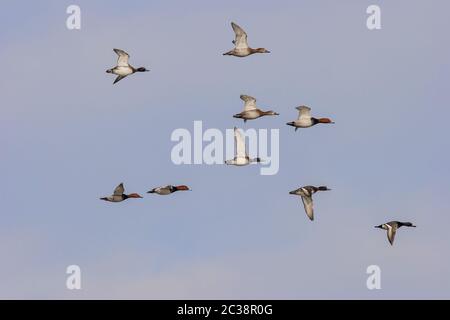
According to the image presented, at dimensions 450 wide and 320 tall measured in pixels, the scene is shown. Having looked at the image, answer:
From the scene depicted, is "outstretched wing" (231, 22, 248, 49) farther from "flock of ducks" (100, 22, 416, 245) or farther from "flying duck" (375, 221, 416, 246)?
"flying duck" (375, 221, 416, 246)

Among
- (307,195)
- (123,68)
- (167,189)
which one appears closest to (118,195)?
(167,189)

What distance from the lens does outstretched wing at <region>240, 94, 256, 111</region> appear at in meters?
135

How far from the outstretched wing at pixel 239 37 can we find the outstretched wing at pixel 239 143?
6387 millimetres

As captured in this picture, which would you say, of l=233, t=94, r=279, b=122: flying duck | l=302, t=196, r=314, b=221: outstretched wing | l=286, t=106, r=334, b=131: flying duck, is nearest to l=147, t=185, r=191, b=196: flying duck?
l=233, t=94, r=279, b=122: flying duck

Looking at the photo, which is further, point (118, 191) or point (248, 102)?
point (118, 191)

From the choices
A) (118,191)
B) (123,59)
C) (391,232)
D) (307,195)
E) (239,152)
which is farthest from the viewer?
(118,191)

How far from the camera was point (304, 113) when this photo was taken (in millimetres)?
135750

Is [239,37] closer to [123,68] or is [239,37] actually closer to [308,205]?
[123,68]

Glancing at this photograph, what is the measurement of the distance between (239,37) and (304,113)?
25.3ft
